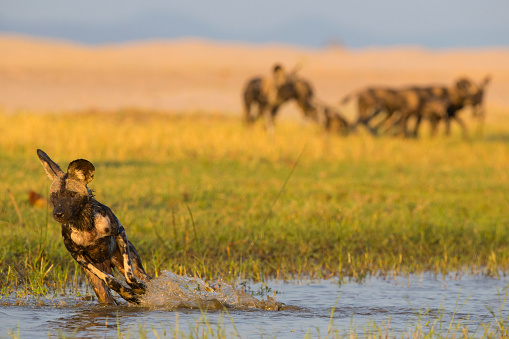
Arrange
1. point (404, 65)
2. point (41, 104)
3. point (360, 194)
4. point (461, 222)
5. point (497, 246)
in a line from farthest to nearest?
point (404, 65), point (41, 104), point (360, 194), point (461, 222), point (497, 246)

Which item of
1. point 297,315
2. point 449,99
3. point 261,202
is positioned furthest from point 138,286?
point 449,99

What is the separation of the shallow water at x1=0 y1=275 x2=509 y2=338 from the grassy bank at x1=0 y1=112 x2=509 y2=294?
1.72ft

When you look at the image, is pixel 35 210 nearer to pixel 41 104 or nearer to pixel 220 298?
pixel 220 298

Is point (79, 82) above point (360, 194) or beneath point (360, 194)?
above

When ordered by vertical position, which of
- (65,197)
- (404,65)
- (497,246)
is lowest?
(497,246)

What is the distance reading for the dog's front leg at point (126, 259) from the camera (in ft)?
16.3

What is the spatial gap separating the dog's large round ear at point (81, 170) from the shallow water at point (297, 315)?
36.0 inches

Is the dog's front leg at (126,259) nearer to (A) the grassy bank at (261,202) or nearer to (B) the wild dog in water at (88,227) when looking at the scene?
(B) the wild dog in water at (88,227)

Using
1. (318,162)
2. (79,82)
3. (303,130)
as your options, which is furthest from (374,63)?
(318,162)

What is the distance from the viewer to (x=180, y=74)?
49656 millimetres

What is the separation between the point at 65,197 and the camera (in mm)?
4664

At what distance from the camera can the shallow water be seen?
16.1 ft

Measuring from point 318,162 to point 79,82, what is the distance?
3146cm

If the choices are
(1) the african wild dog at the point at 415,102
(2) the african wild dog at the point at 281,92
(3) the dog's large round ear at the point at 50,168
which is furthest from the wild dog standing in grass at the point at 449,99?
(3) the dog's large round ear at the point at 50,168
